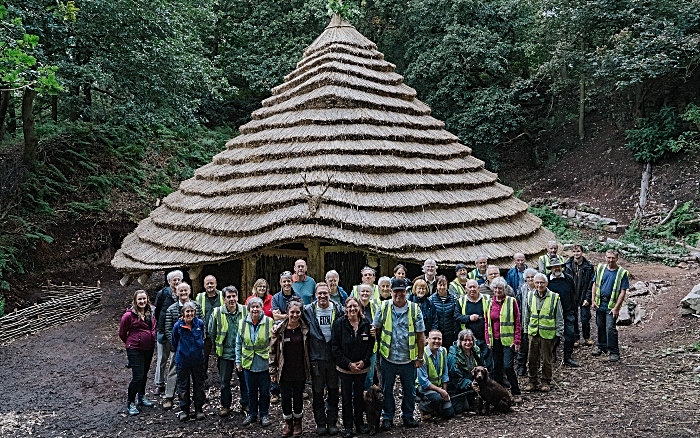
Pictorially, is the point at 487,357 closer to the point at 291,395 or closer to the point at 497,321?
the point at 497,321

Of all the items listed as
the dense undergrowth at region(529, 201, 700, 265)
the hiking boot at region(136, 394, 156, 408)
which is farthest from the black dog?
the dense undergrowth at region(529, 201, 700, 265)

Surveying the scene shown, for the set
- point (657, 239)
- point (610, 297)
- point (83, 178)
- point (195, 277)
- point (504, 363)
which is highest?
point (83, 178)

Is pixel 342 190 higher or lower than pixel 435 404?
higher

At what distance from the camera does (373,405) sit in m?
5.93

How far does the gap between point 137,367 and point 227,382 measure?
1.17 meters

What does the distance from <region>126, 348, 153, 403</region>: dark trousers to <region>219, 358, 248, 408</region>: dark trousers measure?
40.0 inches

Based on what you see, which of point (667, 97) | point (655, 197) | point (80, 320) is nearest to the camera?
point (80, 320)

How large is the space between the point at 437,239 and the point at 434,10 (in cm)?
1698

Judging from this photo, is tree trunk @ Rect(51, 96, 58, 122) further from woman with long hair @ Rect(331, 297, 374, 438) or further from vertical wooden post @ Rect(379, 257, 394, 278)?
woman with long hair @ Rect(331, 297, 374, 438)

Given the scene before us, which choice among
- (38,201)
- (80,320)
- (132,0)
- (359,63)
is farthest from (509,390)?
(38,201)

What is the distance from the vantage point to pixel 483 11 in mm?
23312

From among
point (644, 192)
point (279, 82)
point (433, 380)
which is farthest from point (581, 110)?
point (433, 380)

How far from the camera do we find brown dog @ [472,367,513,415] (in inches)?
247

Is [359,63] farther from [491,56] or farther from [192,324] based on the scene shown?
[491,56]
